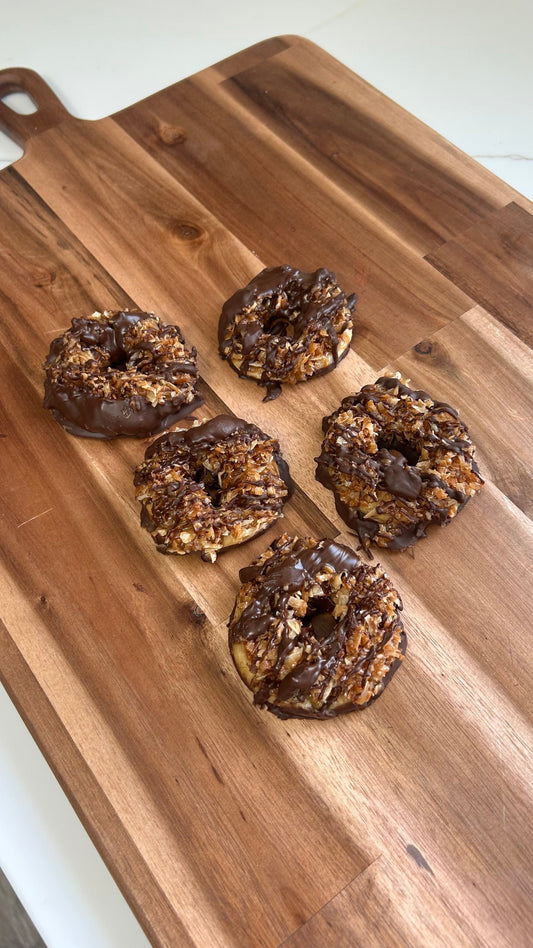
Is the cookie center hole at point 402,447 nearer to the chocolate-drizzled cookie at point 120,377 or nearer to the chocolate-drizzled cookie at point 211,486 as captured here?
the chocolate-drizzled cookie at point 211,486

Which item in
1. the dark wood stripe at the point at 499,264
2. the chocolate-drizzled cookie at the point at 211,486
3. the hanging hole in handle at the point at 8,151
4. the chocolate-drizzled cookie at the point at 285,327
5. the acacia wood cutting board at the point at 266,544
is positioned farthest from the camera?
the hanging hole in handle at the point at 8,151

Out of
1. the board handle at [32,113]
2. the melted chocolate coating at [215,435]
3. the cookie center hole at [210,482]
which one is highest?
the board handle at [32,113]

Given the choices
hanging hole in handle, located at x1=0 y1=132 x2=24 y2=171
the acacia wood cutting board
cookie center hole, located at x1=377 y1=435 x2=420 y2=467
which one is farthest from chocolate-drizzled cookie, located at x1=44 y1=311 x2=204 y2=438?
hanging hole in handle, located at x1=0 y1=132 x2=24 y2=171

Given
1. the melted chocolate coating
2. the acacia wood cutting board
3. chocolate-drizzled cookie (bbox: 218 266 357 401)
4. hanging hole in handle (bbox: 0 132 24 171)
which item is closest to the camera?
the acacia wood cutting board

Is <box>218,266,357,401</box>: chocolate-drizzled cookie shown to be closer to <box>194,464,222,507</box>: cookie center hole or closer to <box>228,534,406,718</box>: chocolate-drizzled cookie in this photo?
<box>194,464,222,507</box>: cookie center hole

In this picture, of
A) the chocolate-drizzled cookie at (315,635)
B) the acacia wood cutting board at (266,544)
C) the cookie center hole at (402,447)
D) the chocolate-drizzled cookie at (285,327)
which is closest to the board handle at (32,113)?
the acacia wood cutting board at (266,544)

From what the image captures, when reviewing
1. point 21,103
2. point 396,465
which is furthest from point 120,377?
point 21,103

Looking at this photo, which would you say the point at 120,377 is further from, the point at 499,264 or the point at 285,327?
the point at 499,264
